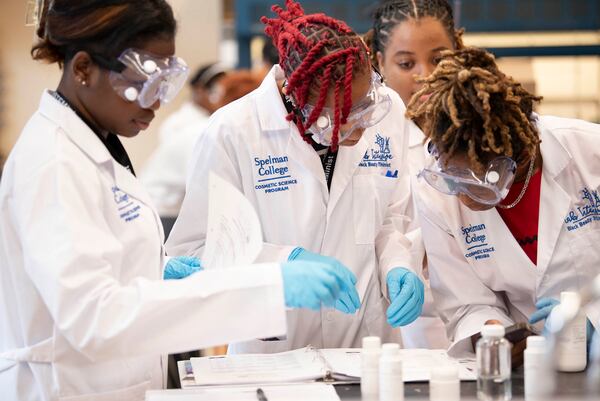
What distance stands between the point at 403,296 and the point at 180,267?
0.60 metres

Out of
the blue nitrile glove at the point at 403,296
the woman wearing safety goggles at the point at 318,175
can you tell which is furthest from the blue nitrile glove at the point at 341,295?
the blue nitrile glove at the point at 403,296

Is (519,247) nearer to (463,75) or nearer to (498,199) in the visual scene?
(498,199)

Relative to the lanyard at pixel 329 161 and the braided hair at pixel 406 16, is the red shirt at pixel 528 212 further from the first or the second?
the braided hair at pixel 406 16

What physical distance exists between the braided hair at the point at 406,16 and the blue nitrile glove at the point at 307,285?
4.27ft

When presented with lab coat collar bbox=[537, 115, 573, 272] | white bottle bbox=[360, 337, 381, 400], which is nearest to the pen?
white bottle bbox=[360, 337, 381, 400]

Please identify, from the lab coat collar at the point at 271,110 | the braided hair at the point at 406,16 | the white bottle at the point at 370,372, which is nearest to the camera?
Result: the white bottle at the point at 370,372

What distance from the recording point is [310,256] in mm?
2412

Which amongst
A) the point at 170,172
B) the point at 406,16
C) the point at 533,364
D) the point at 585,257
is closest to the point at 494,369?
the point at 533,364

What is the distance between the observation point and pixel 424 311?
295cm

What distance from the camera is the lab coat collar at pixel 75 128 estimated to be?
6.41 feet

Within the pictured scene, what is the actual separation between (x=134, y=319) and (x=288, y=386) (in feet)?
1.67

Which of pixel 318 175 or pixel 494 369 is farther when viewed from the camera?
pixel 318 175

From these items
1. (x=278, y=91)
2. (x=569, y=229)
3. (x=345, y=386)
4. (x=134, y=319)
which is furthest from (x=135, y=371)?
(x=569, y=229)

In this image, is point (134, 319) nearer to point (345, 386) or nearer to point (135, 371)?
point (135, 371)
